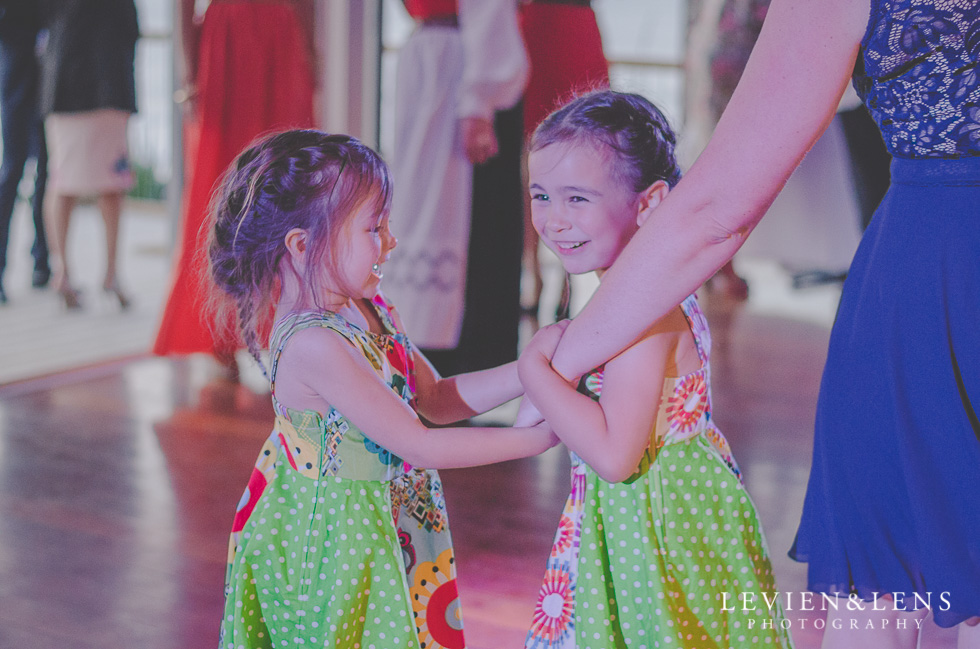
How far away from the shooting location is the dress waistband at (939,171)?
0.87 m

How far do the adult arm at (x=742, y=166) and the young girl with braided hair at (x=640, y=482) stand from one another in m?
0.09

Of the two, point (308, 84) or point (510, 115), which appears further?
point (308, 84)

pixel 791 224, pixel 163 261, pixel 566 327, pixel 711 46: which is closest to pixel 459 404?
pixel 566 327

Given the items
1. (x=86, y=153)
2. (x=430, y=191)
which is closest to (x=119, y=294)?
(x=86, y=153)

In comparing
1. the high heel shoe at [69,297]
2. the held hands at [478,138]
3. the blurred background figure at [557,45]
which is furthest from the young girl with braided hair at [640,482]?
the high heel shoe at [69,297]

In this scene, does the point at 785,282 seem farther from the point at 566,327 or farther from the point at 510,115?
the point at 566,327

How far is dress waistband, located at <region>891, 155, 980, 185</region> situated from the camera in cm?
87

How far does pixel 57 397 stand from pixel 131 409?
27cm

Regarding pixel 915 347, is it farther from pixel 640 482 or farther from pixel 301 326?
pixel 301 326

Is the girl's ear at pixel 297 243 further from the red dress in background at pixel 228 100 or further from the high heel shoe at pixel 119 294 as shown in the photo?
the high heel shoe at pixel 119 294

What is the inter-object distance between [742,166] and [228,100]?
2494mm

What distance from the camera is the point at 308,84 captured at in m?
3.19

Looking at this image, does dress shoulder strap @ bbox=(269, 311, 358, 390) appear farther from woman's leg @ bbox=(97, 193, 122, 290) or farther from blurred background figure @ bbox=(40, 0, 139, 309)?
woman's leg @ bbox=(97, 193, 122, 290)

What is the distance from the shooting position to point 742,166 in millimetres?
881
